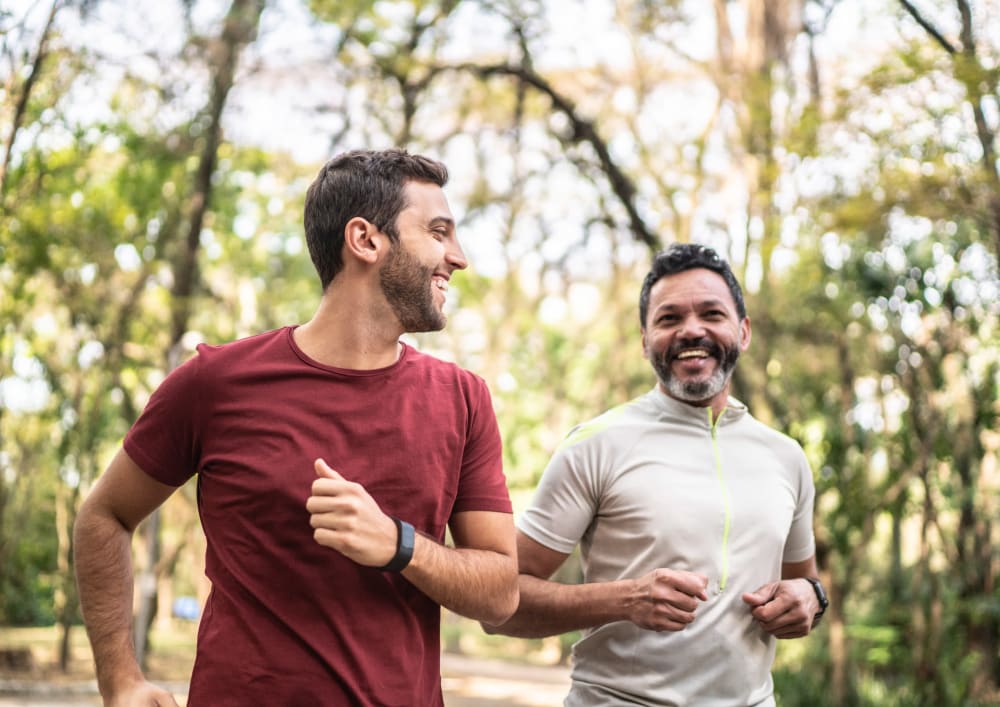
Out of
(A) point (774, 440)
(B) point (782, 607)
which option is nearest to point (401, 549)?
(B) point (782, 607)

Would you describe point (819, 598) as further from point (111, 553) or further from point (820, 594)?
point (111, 553)

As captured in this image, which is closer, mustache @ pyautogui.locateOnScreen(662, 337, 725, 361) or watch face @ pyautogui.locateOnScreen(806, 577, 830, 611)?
watch face @ pyautogui.locateOnScreen(806, 577, 830, 611)

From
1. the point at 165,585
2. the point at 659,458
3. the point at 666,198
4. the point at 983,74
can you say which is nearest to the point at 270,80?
the point at 666,198

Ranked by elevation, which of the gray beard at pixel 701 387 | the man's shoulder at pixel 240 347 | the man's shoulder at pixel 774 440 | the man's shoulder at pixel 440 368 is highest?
the man's shoulder at pixel 240 347

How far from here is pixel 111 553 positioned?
2.42 metres

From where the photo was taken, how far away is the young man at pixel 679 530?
2.98m

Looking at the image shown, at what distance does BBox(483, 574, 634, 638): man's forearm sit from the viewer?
2.93m

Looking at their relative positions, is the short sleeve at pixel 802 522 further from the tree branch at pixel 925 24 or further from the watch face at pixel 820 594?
the tree branch at pixel 925 24

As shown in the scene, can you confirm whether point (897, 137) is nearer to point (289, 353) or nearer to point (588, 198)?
point (289, 353)

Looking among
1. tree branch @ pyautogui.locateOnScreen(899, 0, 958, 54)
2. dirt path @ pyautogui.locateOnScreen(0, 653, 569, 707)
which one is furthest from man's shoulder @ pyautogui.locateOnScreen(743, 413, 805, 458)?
dirt path @ pyautogui.locateOnScreen(0, 653, 569, 707)

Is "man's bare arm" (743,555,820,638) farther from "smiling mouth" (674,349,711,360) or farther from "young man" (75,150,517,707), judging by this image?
"young man" (75,150,517,707)

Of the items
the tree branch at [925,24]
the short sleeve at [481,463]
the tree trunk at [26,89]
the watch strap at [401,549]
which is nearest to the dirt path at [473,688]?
the tree branch at [925,24]

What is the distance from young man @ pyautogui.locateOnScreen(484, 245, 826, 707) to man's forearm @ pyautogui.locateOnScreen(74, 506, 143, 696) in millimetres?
1068

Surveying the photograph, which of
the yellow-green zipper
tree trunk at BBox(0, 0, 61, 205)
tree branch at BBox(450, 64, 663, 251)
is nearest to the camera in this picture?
the yellow-green zipper
